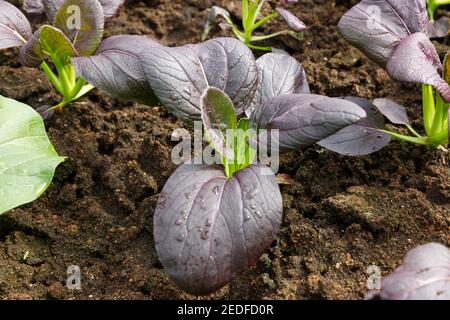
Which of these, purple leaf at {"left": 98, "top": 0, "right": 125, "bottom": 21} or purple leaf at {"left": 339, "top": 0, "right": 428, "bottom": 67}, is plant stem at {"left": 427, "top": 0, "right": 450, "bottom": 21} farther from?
purple leaf at {"left": 98, "top": 0, "right": 125, "bottom": 21}

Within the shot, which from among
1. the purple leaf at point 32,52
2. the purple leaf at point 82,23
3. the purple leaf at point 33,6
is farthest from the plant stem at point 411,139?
the purple leaf at point 33,6

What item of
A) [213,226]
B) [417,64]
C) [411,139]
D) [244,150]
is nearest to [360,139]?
[411,139]

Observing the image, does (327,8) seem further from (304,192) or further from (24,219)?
(24,219)

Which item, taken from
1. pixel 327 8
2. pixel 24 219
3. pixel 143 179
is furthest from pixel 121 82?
pixel 327 8

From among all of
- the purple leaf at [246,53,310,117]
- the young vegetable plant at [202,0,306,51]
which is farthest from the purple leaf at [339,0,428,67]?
the young vegetable plant at [202,0,306,51]

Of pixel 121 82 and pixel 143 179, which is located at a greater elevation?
pixel 121 82

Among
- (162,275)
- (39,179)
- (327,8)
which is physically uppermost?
(327,8)

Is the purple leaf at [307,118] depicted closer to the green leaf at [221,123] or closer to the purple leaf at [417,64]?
the green leaf at [221,123]

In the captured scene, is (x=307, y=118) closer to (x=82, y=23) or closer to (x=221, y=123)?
(x=221, y=123)
